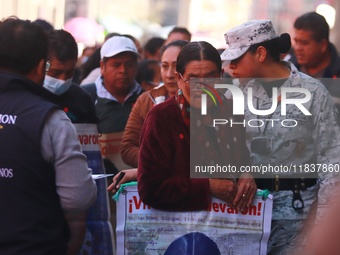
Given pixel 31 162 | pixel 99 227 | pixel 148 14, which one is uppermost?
pixel 31 162

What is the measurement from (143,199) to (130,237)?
0.80 feet

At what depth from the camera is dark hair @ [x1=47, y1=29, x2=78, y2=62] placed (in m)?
6.21

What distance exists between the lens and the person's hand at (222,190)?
5027 millimetres

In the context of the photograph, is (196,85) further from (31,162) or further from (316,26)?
(316,26)

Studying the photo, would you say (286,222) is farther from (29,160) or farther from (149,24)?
(149,24)

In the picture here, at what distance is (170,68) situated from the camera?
21.8 ft

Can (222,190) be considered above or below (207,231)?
above

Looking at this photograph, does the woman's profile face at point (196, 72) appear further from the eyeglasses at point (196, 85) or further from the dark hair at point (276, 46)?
the dark hair at point (276, 46)

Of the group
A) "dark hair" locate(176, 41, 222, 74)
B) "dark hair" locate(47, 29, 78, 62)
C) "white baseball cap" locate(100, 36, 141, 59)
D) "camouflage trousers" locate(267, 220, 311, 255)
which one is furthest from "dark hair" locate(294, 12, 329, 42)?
"camouflage trousers" locate(267, 220, 311, 255)

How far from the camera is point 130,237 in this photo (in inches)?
201

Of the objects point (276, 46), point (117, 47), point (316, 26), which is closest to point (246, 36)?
point (276, 46)

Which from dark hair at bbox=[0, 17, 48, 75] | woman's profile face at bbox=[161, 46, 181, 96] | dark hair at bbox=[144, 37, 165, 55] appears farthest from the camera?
dark hair at bbox=[144, 37, 165, 55]

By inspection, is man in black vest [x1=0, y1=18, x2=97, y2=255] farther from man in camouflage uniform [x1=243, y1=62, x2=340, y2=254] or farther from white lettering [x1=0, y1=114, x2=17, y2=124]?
man in camouflage uniform [x1=243, y1=62, x2=340, y2=254]

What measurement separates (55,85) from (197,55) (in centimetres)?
132
